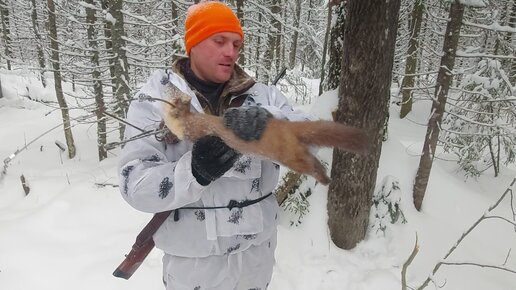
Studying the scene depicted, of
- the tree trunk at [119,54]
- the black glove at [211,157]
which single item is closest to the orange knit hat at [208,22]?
the black glove at [211,157]

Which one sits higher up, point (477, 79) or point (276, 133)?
point (276, 133)

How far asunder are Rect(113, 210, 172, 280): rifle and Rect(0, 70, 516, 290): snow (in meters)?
1.77

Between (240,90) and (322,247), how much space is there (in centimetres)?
294

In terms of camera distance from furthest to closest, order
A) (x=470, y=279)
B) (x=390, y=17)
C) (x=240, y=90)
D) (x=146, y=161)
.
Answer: (x=470, y=279) → (x=390, y=17) → (x=240, y=90) → (x=146, y=161)

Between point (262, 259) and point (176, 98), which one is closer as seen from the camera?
point (176, 98)

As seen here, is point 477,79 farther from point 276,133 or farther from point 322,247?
point 276,133

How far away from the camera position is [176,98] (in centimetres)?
144

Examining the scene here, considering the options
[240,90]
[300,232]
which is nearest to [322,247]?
[300,232]

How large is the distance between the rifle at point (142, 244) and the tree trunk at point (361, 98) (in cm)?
226

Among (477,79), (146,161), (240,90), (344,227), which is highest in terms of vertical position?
(240,90)

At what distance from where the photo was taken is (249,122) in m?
1.18

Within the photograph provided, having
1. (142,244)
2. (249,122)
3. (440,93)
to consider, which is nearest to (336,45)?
(440,93)

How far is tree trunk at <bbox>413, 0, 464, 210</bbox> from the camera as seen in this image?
4914 mm

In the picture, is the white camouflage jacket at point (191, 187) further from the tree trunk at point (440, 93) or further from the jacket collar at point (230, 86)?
the tree trunk at point (440, 93)
